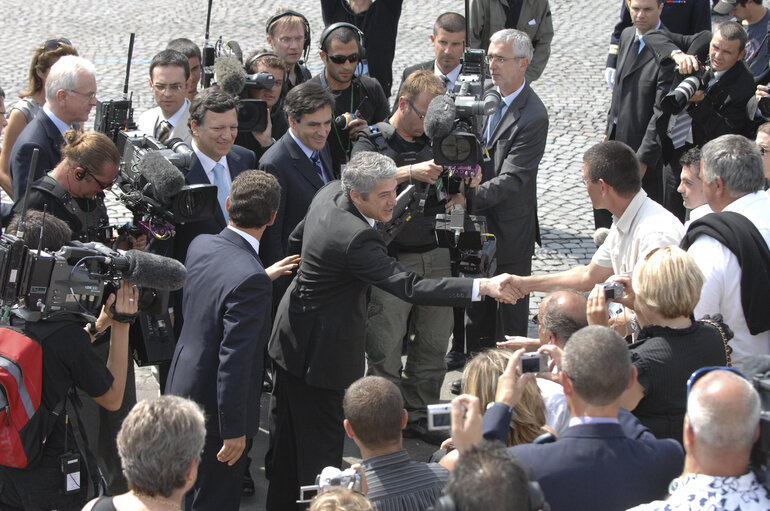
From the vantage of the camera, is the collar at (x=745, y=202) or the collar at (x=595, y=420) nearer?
the collar at (x=595, y=420)

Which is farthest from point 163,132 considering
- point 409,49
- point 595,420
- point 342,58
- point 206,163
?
point 409,49

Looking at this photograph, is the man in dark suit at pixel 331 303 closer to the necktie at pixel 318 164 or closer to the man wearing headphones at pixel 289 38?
the necktie at pixel 318 164

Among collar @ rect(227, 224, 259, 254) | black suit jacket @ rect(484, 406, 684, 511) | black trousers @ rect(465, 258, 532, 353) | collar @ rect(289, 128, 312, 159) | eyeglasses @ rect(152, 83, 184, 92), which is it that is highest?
eyeglasses @ rect(152, 83, 184, 92)

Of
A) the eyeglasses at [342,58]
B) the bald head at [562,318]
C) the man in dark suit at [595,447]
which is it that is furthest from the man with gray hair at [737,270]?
the eyeglasses at [342,58]

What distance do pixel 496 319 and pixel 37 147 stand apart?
12.4 ft

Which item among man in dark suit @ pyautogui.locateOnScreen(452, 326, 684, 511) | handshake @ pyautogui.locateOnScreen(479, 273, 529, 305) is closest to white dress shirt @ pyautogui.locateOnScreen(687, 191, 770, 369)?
handshake @ pyautogui.locateOnScreen(479, 273, 529, 305)

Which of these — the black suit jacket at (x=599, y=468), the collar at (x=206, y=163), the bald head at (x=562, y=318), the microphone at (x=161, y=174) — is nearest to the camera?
the black suit jacket at (x=599, y=468)

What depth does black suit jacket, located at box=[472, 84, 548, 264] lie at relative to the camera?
7.10 meters

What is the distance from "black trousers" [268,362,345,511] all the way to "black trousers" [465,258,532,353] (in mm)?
2259

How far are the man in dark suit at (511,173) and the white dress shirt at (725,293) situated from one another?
2284mm

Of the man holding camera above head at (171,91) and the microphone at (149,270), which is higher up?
the man holding camera above head at (171,91)

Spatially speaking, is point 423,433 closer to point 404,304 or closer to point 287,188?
point 404,304

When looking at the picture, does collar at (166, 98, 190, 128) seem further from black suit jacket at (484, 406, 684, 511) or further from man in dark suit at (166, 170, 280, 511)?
black suit jacket at (484, 406, 684, 511)

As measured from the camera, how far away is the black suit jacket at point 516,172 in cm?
710
